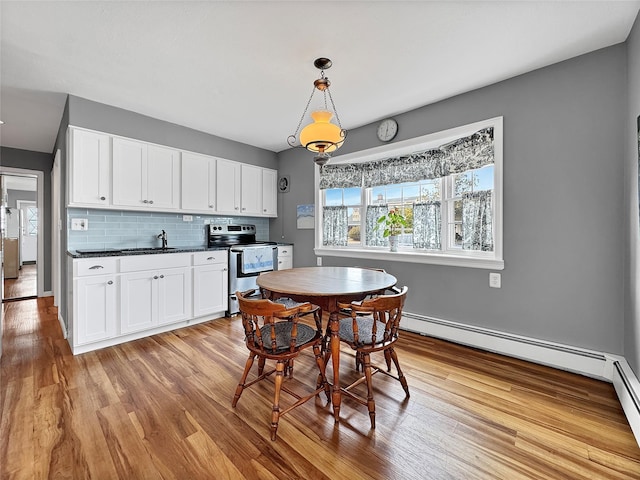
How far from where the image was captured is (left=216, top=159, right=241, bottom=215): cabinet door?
415 cm

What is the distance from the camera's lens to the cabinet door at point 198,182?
378 cm

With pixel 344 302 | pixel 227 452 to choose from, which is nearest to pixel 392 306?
pixel 344 302

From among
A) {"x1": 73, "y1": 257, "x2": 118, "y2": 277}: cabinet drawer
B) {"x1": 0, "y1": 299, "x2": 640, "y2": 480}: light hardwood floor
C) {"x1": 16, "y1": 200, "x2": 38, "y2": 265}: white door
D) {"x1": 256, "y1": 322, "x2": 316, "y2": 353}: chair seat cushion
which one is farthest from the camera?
{"x1": 16, "y1": 200, "x2": 38, "y2": 265}: white door

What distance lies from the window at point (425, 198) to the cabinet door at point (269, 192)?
947mm

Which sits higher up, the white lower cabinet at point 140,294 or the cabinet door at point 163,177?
the cabinet door at point 163,177

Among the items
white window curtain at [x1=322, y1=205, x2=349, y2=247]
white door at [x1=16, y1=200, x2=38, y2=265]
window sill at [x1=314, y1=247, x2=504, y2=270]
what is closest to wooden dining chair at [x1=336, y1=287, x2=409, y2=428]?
window sill at [x1=314, y1=247, x2=504, y2=270]

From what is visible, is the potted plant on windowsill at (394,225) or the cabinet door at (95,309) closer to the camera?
the cabinet door at (95,309)

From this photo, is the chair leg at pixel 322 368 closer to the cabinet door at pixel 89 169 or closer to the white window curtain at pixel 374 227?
the white window curtain at pixel 374 227

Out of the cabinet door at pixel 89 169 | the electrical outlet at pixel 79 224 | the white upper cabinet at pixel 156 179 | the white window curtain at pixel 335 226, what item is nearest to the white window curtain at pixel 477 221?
the white window curtain at pixel 335 226

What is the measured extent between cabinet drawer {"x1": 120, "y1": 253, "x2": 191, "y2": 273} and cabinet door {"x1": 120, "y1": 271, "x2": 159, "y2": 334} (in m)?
0.06

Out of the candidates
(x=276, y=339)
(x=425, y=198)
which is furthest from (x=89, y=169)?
(x=425, y=198)

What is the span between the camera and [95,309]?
9.14 ft

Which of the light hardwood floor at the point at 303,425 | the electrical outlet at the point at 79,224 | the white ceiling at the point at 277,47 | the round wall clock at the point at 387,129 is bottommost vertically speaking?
the light hardwood floor at the point at 303,425

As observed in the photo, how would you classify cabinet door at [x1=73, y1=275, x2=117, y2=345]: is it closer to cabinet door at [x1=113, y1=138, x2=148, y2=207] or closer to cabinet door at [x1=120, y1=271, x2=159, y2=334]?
cabinet door at [x1=120, y1=271, x2=159, y2=334]
